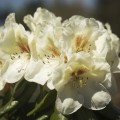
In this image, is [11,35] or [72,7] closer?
[11,35]

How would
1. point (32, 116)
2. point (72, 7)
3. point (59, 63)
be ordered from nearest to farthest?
point (59, 63) → point (32, 116) → point (72, 7)

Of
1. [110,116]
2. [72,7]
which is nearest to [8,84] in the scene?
[110,116]

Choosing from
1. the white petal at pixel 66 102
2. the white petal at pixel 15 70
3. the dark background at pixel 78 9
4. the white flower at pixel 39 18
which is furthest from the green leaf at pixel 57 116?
the dark background at pixel 78 9

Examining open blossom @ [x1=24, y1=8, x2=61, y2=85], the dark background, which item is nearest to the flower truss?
open blossom @ [x1=24, y1=8, x2=61, y2=85]

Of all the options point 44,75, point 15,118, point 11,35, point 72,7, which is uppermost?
point 72,7

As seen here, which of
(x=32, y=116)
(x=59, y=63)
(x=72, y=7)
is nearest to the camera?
(x=59, y=63)

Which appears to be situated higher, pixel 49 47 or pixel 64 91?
pixel 49 47

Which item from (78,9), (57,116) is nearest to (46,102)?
(57,116)

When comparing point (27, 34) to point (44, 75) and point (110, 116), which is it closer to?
point (44, 75)
